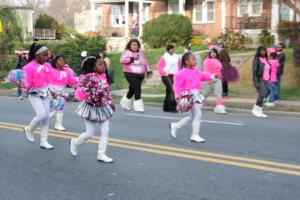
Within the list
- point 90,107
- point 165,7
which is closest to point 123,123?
point 90,107

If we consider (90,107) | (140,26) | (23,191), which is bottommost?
(23,191)

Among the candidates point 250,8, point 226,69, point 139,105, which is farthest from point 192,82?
point 250,8

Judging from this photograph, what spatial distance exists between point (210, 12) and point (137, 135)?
82.7 ft

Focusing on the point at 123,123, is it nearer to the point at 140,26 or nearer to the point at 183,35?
the point at 183,35

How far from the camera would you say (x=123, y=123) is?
461 inches

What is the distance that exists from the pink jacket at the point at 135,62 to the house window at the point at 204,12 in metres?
20.6

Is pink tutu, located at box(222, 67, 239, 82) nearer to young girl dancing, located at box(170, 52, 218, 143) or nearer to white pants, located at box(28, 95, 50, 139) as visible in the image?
young girl dancing, located at box(170, 52, 218, 143)

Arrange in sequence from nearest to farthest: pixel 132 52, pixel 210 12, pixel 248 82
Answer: pixel 132 52, pixel 248 82, pixel 210 12

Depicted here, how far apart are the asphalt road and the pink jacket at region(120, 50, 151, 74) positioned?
286 cm

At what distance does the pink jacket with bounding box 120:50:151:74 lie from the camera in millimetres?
13414

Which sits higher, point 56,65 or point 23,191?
point 56,65

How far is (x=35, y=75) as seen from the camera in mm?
8445

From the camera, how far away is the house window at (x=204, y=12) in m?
33.9

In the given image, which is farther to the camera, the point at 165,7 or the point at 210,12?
the point at 165,7
